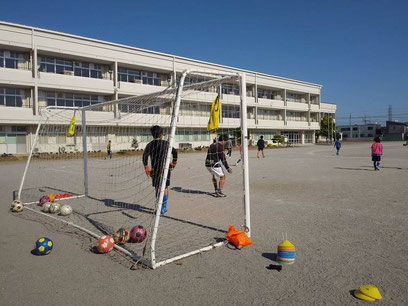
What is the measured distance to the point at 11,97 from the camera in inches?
1207

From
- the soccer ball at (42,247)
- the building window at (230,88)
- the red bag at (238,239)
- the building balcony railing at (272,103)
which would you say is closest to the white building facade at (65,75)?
the building balcony railing at (272,103)

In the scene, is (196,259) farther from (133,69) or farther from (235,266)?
(133,69)

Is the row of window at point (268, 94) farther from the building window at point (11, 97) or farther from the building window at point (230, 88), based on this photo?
the building window at point (230, 88)

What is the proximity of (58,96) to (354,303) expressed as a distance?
35763 millimetres

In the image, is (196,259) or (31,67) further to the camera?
(31,67)

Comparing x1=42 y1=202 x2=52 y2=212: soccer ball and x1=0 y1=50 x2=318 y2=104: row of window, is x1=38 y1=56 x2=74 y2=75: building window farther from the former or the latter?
x1=42 y1=202 x2=52 y2=212: soccer ball

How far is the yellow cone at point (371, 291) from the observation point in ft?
10.00

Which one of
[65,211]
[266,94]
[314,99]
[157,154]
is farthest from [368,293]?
[314,99]

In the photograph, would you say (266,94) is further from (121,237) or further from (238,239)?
(121,237)

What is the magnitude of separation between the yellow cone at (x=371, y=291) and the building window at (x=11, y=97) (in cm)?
3497

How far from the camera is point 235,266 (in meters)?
3.97

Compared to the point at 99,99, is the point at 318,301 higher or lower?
lower

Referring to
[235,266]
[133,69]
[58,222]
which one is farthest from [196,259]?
[133,69]

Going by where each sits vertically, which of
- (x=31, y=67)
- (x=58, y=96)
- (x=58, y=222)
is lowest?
(x=58, y=222)
